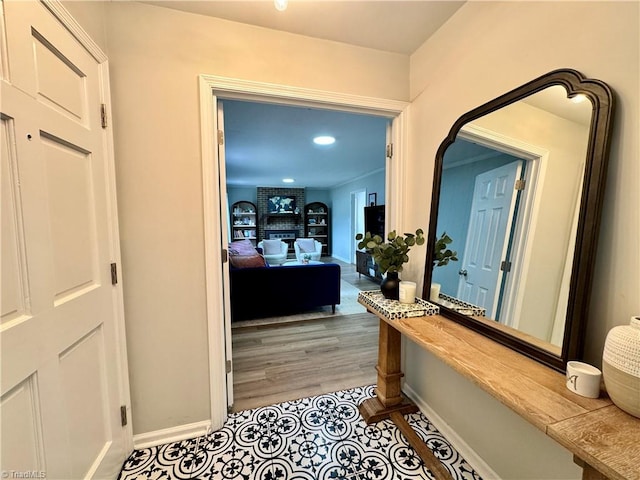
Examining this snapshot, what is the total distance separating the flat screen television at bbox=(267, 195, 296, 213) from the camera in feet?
27.3

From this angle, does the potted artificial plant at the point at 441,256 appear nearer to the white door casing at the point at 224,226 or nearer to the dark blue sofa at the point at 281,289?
the white door casing at the point at 224,226

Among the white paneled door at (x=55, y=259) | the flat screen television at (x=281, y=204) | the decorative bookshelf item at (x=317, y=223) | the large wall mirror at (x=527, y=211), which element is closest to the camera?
the white paneled door at (x=55, y=259)

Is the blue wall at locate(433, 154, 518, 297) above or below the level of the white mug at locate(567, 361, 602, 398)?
above

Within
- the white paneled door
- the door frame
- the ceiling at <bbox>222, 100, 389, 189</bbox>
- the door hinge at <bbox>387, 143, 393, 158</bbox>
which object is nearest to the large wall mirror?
the door hinge at <bbox>387, 143, 393, 158</bbox>

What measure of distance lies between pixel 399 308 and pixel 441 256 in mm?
397

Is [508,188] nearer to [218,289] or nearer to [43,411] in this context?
[218,289]

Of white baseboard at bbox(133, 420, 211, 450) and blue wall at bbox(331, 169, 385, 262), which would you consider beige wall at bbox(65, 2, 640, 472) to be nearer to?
white baseboard at bbox(133, 420, 211, 450)

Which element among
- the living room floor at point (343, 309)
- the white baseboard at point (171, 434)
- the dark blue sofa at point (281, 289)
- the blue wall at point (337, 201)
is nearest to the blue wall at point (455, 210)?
the white baseboard at point (171, 434)

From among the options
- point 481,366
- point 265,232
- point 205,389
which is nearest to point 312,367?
point 205,389

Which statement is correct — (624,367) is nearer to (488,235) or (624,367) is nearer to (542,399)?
(542,399)

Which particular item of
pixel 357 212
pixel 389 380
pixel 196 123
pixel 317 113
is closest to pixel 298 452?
pixel 389 380

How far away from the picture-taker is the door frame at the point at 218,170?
56.6 inches

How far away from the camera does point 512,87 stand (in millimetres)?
1143

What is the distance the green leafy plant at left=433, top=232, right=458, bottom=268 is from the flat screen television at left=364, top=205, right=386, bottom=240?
10.9 feet
